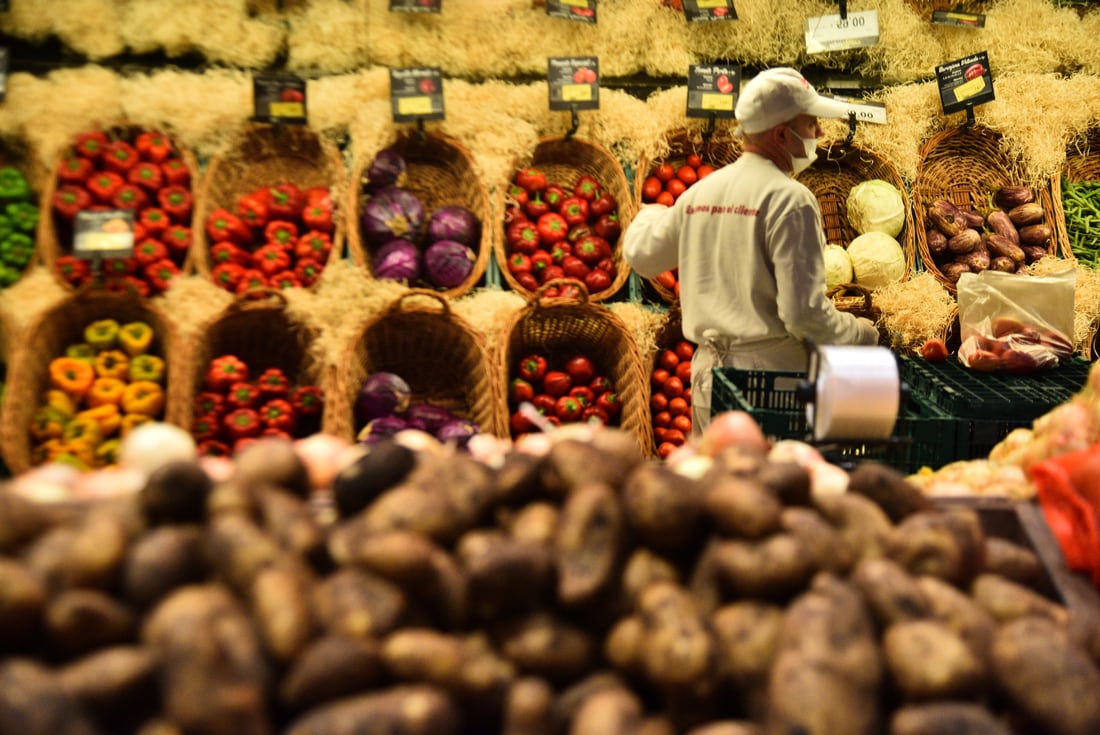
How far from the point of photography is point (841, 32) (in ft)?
17.0

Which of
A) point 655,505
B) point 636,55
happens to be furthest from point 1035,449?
point 636,55

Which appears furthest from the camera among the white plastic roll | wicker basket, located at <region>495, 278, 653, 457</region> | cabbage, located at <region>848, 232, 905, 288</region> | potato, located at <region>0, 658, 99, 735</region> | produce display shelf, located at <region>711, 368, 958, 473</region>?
cabbage, located at <region>848, 232, 905, 288</region>

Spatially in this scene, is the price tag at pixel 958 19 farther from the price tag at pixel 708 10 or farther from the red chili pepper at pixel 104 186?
the red chili pepper at pixel 104 186

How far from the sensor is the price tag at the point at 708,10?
195 inches

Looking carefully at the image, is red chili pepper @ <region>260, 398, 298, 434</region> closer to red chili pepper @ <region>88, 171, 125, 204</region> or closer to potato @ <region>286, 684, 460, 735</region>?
red chili pepper @ <region>88, 171, 125, 204</region>

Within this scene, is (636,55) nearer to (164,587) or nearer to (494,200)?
(494,200)

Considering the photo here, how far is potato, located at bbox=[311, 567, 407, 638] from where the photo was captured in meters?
1.20

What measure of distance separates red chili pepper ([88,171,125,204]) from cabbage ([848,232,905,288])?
389cm

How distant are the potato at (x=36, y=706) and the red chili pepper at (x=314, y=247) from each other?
352 centimetres

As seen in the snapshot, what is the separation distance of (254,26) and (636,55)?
2.07 meters

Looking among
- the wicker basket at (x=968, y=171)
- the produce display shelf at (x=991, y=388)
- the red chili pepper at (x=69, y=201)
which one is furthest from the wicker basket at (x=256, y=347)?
the wicker basket at (x=968, y=171)

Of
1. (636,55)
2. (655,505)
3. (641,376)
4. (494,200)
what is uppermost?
(636,55)

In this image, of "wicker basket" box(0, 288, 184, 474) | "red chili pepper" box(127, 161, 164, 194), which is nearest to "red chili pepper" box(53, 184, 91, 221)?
"red chili pepper" box(127, 161, 164, 194)

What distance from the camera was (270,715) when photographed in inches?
45.4
